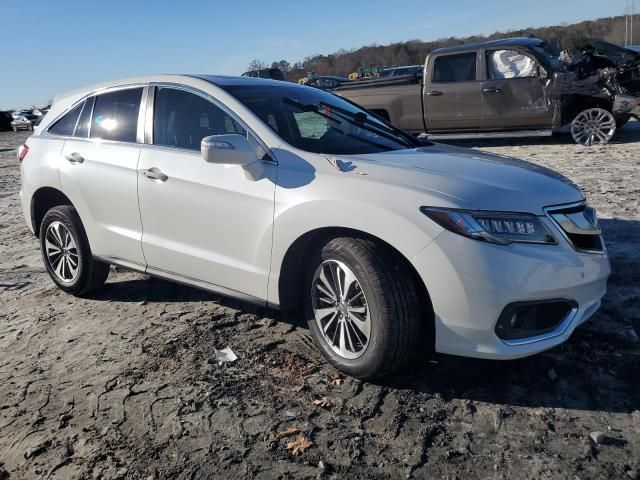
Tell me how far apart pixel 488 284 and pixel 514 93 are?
8.79 metres

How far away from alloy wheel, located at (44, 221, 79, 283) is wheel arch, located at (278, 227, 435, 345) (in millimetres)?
2090

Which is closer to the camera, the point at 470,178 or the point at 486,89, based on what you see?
the point at 470,178

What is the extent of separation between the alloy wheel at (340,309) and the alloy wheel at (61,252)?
2.32 meters

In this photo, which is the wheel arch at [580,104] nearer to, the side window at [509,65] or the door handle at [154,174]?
the side window at [509,65]

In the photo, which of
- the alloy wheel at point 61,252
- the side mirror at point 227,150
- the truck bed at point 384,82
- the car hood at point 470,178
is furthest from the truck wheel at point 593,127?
the alloy wheel at point 61,252

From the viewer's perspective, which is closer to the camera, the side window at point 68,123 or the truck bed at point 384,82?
the side window at point 68,123

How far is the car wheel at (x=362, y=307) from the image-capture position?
2885 mm

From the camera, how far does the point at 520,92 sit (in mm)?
10508

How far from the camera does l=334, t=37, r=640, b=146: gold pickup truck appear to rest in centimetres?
1024

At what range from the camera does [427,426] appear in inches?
109

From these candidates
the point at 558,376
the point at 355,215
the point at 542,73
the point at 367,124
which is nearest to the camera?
the point at 355,215

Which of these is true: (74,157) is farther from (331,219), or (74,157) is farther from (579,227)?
(579,227)

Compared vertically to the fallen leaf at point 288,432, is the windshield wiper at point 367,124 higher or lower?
higher

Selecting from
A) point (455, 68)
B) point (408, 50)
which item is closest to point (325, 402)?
point (455, 68)
